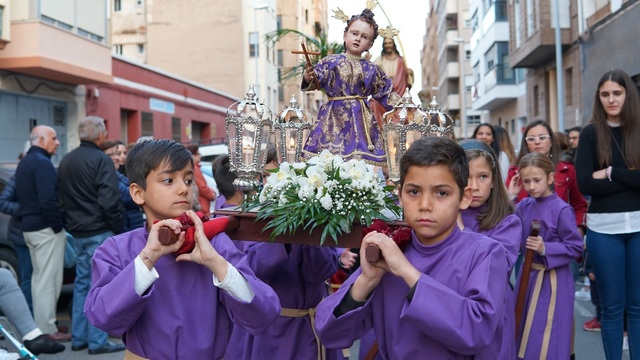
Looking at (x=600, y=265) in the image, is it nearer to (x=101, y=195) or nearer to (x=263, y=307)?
(x=263, y=307)

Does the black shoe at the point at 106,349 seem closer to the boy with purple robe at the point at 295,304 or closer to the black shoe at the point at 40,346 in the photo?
the black shoe at the point at 40,346

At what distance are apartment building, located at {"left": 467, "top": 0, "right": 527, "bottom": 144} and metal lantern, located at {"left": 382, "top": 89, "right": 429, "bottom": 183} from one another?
98.2ft

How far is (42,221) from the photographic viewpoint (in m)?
7.14

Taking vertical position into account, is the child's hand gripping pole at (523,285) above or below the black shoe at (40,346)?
above

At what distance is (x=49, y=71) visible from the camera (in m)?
19.0

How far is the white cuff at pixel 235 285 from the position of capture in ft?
9.21

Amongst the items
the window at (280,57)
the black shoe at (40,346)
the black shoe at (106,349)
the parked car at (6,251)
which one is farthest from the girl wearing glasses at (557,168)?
the window at (280,57)

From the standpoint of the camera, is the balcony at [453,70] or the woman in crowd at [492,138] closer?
the woman in crowd at [492,138]

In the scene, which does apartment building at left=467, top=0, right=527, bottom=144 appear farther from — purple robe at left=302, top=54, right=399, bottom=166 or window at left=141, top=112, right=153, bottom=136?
purple robe at left=302, top=54, right=399, bottom=166

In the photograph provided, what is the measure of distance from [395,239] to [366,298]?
0.24m

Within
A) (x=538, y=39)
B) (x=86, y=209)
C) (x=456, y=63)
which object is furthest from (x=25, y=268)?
(x=456, y=63)

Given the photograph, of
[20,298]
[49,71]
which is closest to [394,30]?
[20,298]

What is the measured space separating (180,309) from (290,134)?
5.32 ft

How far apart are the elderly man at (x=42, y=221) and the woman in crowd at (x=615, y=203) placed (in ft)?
15.6
